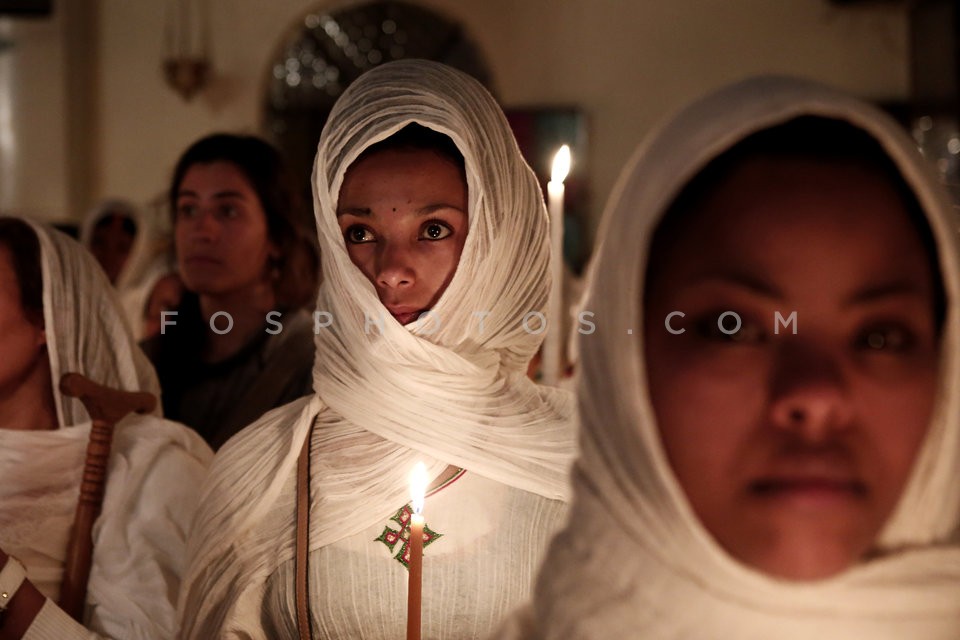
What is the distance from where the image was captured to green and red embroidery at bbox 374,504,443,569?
159cm

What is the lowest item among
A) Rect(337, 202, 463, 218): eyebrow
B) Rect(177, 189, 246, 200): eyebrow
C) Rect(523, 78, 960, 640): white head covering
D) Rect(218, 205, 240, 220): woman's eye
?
Rect(523, 78, 960, 640): white head covering

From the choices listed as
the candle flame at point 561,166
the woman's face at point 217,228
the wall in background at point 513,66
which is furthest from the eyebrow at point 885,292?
the wall in background at point 513,66

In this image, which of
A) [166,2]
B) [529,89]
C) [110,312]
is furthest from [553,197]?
[166,2]

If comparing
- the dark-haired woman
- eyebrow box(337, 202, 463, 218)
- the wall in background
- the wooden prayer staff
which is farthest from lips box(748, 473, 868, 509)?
the wall in background

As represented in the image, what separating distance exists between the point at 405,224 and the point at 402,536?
0.45 meters

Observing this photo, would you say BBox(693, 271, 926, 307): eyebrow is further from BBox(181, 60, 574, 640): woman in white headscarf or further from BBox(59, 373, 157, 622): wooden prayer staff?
BBox(59, 373, 157, 622): wooden prayer staff

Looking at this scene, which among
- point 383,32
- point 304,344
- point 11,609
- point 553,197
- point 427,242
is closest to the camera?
point 427,242

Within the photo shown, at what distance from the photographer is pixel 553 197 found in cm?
193

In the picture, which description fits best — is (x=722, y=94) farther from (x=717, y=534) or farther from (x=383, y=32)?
(x=383, y=32)

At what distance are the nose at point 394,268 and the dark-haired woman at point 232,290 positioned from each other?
1075 mm

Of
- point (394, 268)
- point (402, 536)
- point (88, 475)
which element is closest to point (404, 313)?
point (394, 268)

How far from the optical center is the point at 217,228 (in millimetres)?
2879

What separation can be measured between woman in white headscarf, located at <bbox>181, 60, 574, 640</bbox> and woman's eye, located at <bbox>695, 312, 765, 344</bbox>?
730 mm

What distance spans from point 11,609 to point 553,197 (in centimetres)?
111
